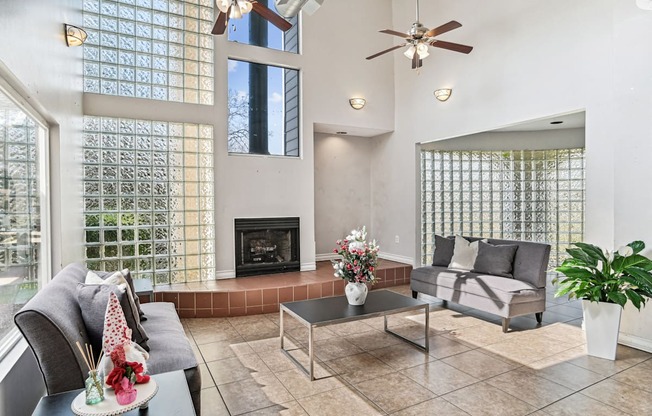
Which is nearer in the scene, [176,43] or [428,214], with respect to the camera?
[176,43]

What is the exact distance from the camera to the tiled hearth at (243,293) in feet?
14.4

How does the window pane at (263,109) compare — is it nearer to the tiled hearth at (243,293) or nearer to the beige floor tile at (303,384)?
the tiled hearth at (243,293)

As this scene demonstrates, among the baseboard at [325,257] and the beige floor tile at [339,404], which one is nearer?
the beige floor tile at [339,404]

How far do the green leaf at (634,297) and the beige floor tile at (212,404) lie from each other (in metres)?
3.18

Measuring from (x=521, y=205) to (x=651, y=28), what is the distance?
370 centimetres

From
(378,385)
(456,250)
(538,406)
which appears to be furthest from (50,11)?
(456,250)

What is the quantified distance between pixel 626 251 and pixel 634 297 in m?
0.44

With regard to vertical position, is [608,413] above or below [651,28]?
below

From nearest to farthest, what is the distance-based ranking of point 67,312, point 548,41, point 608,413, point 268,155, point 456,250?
point 67,312
point 608,413
point 548,41
point 456,250
point 268,155

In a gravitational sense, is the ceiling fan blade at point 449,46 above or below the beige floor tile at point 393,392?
above

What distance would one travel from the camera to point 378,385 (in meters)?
2.72

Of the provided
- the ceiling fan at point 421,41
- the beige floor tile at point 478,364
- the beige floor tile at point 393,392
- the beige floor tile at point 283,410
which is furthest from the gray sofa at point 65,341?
the ceiling fan at point 421,41

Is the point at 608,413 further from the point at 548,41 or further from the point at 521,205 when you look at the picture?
the point at 521,205

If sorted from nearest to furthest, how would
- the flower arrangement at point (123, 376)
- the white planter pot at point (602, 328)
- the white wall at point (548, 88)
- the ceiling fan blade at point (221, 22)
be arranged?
the flower arrangement at point (123, 376), the white planter pot at point (602, 328), the white wall at point (548, 88), the ceiling fan blade at point (221, 22)
